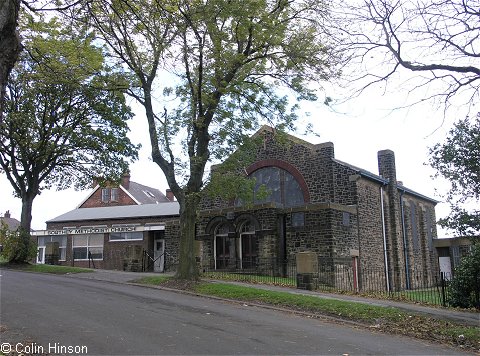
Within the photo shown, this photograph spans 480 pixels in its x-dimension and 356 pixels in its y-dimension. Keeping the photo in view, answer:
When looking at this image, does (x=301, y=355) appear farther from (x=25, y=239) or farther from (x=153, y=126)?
(x=25, y=239)

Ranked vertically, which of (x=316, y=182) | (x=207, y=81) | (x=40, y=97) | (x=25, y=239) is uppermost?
(x=40, y=97)

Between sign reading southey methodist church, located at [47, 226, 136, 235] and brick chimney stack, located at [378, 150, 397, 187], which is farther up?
brick chimney stack, located at [378, 150, 397, 187]

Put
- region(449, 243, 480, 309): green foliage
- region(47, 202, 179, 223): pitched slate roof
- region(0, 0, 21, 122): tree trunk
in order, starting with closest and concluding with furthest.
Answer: region(0, 0, 21, 122): tree trunk → region(449, 243, 480, 309): green foliage → region(47, 202, 179, 223): pitched slate roof

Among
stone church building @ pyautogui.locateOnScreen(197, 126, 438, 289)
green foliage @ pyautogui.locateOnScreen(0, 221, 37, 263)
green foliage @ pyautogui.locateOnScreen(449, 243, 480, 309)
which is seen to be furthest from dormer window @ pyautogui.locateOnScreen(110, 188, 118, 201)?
green foliage @ pyautogui.locateOnScreen(449, 243, 480, 309)

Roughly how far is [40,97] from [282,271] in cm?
1556

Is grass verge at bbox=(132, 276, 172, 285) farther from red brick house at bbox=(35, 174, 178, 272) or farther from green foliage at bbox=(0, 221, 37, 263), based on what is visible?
green foliage at bbox=(0, 221, 37, 263)

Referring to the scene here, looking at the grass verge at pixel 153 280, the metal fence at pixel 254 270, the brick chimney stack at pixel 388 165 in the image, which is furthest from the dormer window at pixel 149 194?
the grass verge at pixel 153 280

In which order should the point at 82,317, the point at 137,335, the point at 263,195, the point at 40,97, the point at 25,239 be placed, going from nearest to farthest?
the point at 137,335, the point at 82,317, the point at 263,195, the point at 40,97, the point at 25,239

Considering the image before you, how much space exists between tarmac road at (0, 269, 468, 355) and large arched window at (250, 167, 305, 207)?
14.2m

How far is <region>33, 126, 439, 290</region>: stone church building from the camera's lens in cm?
2403

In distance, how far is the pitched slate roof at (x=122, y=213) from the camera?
35375mm

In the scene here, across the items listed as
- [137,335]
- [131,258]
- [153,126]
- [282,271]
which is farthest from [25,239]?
[137,335]

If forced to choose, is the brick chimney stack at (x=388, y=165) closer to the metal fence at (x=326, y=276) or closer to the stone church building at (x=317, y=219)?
the stone church building at (x=317, y=219)

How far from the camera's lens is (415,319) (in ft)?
38.9
